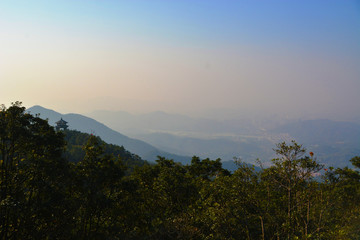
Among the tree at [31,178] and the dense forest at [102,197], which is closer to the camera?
the tree at [31,178]

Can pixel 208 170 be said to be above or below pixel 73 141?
above

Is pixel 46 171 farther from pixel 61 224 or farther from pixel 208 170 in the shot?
pixel 208 170

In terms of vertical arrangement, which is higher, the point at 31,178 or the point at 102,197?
the point at 31,178

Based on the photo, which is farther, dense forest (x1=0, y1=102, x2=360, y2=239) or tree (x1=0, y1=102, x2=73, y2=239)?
dense forest (x1=0, y1=102, x2=360, y2=239)

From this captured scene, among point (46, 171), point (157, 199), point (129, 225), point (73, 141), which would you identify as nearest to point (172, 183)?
point (157, 199)

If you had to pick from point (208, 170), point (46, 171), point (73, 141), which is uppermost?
point (46, 171)

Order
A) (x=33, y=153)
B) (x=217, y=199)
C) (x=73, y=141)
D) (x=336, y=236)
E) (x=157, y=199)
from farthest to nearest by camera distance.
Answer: (x=73, y=141), (x=157, y=199), (x=217, y=199), (x=33, y=153), (x=336, y=236)

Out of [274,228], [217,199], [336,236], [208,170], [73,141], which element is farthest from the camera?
[73,141]

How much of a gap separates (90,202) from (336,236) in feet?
40.6

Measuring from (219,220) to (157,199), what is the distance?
8.59 m

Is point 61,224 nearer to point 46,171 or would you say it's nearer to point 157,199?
point 46,171

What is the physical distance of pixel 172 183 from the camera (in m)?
20.0

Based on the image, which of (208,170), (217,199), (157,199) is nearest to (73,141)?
(208,170)

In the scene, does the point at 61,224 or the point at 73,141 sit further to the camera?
the point at 73,141
